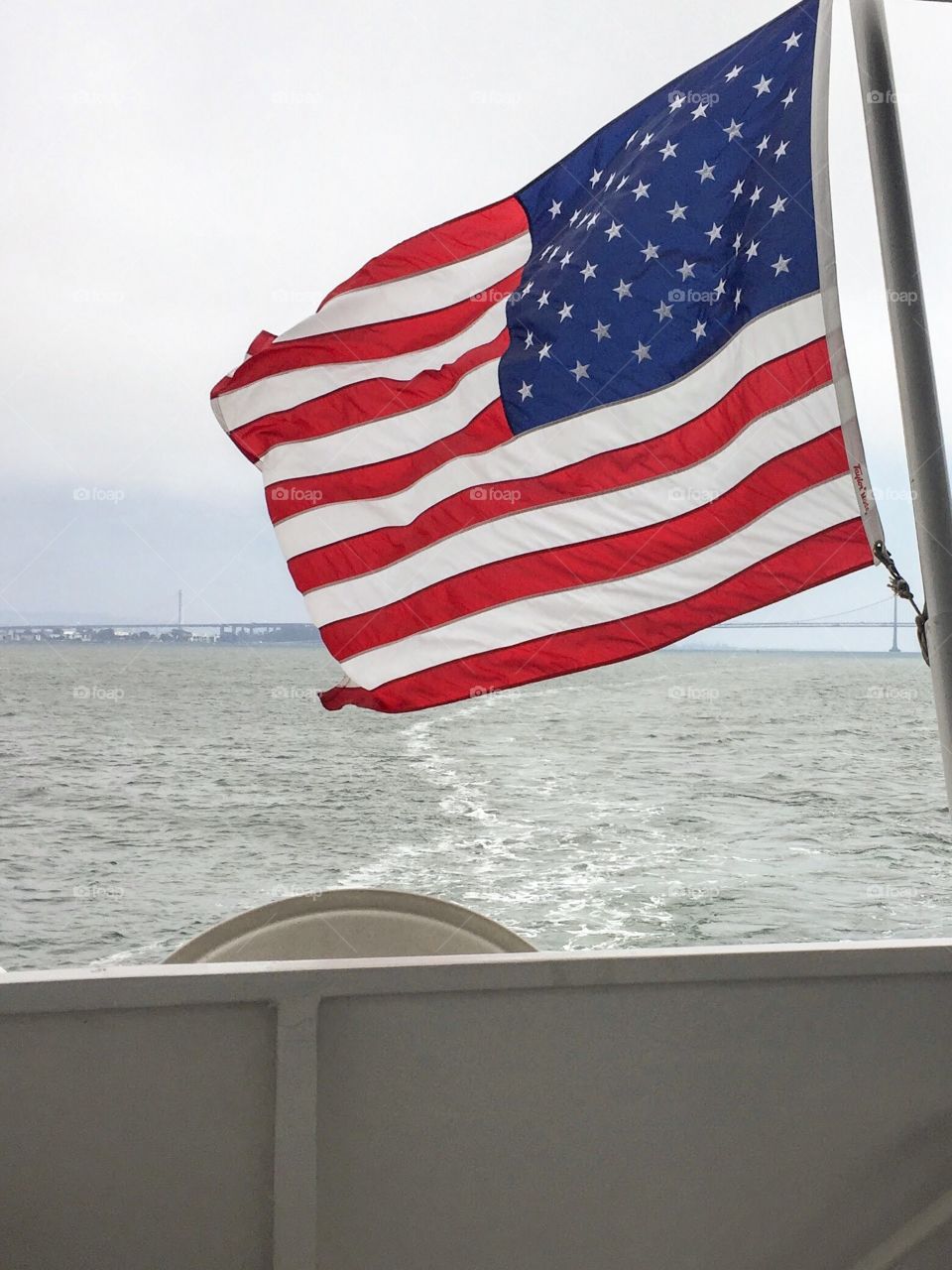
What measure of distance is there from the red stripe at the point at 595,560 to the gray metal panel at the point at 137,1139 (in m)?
1.09

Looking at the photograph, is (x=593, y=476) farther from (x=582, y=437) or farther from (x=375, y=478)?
(x=375, y=478)

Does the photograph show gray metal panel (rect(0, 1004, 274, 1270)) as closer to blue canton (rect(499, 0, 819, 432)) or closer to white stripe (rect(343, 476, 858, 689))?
white stripe (rect(343, 476, 858, 689))

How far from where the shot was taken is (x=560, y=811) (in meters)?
31.2

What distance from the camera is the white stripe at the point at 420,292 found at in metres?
2.36

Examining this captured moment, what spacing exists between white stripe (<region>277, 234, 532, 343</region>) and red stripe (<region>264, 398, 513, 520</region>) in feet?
0.97

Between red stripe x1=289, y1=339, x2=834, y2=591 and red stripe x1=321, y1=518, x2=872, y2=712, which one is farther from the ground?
red stripe x1=289, y1=339, x2=834, y2=591

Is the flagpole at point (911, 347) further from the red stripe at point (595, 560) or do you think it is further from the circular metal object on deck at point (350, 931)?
the circular metal object on deck at point (350, 931)

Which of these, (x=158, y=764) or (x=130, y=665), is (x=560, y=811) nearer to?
(x=158, y=764)

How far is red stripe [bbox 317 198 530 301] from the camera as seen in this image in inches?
93.4

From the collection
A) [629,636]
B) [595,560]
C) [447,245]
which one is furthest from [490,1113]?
[447,245]

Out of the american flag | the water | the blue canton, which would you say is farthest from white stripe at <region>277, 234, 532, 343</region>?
the water

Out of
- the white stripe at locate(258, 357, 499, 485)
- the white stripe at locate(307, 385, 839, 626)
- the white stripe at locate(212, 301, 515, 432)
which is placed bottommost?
the white stripe at locate(307, 385, 839, 626)

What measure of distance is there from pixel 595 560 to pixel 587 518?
9 cm

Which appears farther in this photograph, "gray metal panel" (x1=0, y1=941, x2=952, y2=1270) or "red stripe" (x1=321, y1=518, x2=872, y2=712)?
"red stripe" (x1=321, y1=518, x2=872, y2=712)
